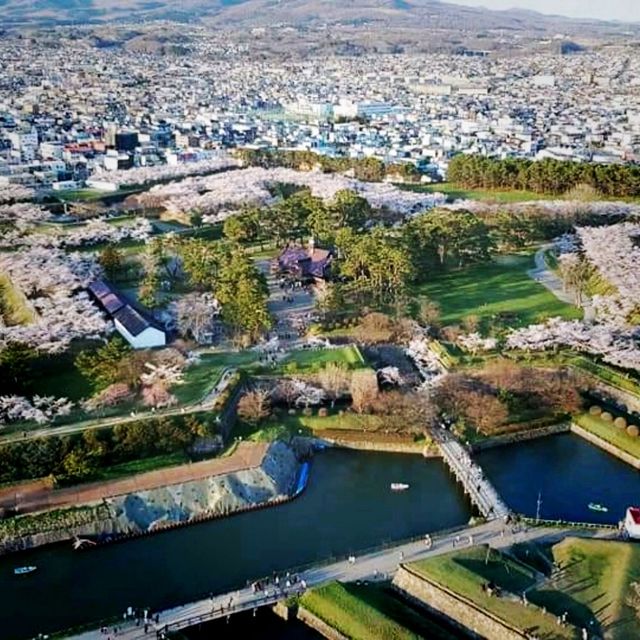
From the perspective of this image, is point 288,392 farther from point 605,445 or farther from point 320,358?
point 605,445

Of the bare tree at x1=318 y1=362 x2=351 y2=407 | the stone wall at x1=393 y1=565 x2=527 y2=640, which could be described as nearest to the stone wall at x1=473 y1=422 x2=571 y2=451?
the bare tree at x1=318 y1=362 x2=351 y2=407

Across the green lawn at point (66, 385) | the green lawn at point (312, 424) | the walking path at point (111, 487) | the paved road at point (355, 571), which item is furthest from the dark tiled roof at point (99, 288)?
the paved road at point (355, 571)

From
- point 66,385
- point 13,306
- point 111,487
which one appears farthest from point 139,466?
point 13,306

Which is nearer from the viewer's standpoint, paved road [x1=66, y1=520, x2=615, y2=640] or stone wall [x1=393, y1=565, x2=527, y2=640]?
stone wall [x1=393, y1=565, x2=527, y2=640]

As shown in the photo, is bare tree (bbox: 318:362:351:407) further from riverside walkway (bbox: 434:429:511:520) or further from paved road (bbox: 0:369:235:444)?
riverside walkway (bbox: 434:429:511:520)

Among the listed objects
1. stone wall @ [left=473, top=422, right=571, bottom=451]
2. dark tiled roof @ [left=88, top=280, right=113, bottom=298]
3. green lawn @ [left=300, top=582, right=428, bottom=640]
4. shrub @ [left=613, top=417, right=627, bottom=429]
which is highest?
dark tiled roof @ [left=88, top=280, right=113, bottom=298]

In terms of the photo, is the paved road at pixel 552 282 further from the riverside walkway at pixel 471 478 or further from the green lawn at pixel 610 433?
the riverside walkway at pixel 471 478
